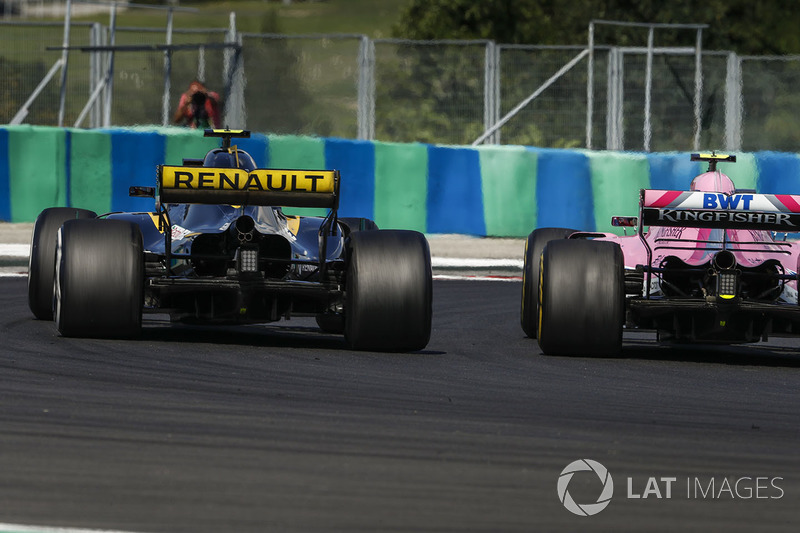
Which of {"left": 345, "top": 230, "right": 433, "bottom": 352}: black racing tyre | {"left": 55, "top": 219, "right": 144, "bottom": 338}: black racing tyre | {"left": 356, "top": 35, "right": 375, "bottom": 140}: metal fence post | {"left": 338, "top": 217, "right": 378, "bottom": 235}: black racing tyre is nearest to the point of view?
{"left": 55, "top": 219, "right": 144, "bottom": 338}: black racing tyre

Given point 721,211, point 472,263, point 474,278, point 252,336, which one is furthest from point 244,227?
point 472,263

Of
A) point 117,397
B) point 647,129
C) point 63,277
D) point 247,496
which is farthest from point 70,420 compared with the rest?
point 647,129

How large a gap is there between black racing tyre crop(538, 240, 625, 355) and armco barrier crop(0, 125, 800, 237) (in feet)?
30.5

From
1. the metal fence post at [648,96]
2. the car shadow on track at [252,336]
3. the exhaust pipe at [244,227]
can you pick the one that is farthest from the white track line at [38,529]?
the metal fence post at [648,96]

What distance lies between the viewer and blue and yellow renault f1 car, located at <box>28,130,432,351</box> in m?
11.1

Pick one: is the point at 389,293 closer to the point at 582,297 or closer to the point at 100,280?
the point at 582,297

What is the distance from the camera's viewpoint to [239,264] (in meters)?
11.4

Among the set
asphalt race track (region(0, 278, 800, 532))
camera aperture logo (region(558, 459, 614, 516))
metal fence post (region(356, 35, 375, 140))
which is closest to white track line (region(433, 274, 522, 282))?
metal fence post (region(356, 35, 375, 140))

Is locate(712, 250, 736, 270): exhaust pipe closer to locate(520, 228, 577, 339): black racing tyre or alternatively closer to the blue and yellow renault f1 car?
locate(520, 228, 577, 339): black racing tyre

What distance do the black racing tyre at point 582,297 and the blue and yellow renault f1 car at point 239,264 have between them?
31.9 inches

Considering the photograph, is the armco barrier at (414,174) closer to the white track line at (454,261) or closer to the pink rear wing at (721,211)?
the white track line at (454,261)

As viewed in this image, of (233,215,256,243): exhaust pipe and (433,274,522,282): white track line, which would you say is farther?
(433,274,522,282): white track line

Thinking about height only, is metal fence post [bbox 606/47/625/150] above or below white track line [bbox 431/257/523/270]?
above

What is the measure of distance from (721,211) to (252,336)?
3.58 metres
